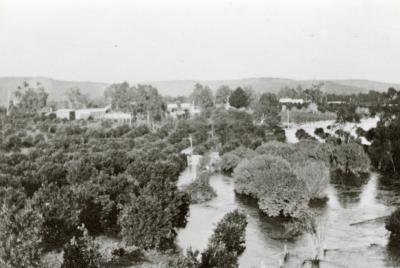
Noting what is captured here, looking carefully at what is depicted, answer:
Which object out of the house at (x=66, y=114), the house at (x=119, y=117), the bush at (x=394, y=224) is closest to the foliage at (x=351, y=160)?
the bush at (x=394, y=224)

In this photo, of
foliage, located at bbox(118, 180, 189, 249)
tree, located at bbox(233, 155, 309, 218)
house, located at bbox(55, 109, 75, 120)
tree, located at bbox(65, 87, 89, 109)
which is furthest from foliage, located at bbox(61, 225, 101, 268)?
tree, located at bbox(65, 87, 89, 109)

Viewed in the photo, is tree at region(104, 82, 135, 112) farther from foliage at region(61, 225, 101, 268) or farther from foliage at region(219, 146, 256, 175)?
foliage at region(61, 225, 101, 268)

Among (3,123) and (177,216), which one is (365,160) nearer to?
(177,216)

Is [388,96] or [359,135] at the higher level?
[388,96]

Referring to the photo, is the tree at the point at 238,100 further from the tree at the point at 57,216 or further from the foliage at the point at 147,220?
the tree at the point at 57,216

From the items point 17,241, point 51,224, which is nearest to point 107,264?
point 51,224

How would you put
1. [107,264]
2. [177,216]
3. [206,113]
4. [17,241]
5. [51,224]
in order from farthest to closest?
[206,113] → [177,216] → [51,224] → [107,264] → [17,241]
